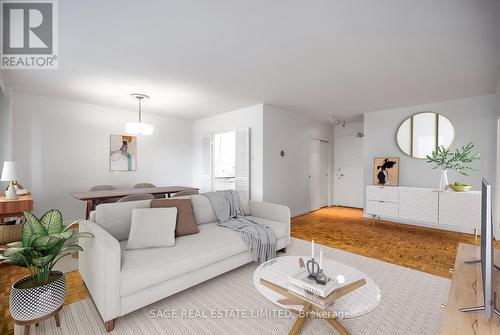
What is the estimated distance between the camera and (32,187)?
4148 millimetres

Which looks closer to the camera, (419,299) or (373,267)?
(419,299)

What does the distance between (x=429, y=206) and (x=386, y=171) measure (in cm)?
108

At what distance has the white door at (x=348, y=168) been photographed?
251 inches

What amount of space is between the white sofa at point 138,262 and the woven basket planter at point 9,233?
120cm

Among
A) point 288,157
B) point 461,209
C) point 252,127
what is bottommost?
point 461,209

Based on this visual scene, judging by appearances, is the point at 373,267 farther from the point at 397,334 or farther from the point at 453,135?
the point at 453,135

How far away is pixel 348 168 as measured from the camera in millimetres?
6586

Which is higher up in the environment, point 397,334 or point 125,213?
point 125,213

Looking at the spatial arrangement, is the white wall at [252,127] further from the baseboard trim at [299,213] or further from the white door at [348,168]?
the white door at [348,168]

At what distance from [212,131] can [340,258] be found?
4081mm

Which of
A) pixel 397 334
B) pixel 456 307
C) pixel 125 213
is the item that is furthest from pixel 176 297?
pixel 456 307

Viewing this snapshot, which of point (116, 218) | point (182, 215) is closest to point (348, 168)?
point (182, 215)

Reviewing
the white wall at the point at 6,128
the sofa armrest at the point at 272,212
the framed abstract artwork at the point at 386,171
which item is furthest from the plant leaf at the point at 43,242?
the framed abstract artwork at the point at 386,171

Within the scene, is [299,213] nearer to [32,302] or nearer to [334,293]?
[334,293]
